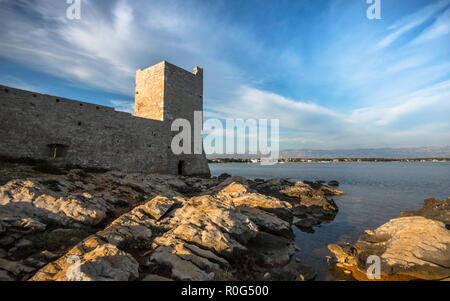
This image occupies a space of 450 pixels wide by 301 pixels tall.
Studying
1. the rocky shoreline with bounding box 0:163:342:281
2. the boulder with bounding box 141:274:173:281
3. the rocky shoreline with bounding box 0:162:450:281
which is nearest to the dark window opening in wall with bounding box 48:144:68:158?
the rocky shoreline with bounding box 0:163:342:281

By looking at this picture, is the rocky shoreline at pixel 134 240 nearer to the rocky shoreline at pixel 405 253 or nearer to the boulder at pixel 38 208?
the boulder at pixel 38 208

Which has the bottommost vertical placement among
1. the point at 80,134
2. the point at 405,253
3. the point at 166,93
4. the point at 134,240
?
the point at 405,253

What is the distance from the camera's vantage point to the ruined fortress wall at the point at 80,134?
1178 centimetres

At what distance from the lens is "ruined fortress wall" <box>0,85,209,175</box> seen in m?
11.8

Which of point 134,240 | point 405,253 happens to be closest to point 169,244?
point 134,240

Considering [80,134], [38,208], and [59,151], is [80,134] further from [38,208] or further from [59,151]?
[38,208]

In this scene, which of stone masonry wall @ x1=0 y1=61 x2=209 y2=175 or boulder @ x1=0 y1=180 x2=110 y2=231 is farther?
stone masonry wall @ x1=0 y1=61 x2=209 y2=175

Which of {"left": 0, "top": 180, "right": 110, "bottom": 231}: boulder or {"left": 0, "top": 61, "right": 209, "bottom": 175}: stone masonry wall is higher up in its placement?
{"left": 0, "top": 61, "right": 209, "bottom": 175}: stone masonry wall

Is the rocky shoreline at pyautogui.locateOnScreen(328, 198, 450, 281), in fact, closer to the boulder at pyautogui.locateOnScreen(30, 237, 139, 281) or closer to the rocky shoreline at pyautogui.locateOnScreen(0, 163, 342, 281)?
the rocky shoreline at pyautogui.locateOnScreen(0, 163, 342, 281)

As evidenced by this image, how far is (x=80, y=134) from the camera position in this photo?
46.4 ft

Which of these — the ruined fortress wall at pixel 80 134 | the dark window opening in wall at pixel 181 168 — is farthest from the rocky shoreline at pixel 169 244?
the dark window opening in wall at pixel 181 168

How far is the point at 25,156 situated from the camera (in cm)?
1195
